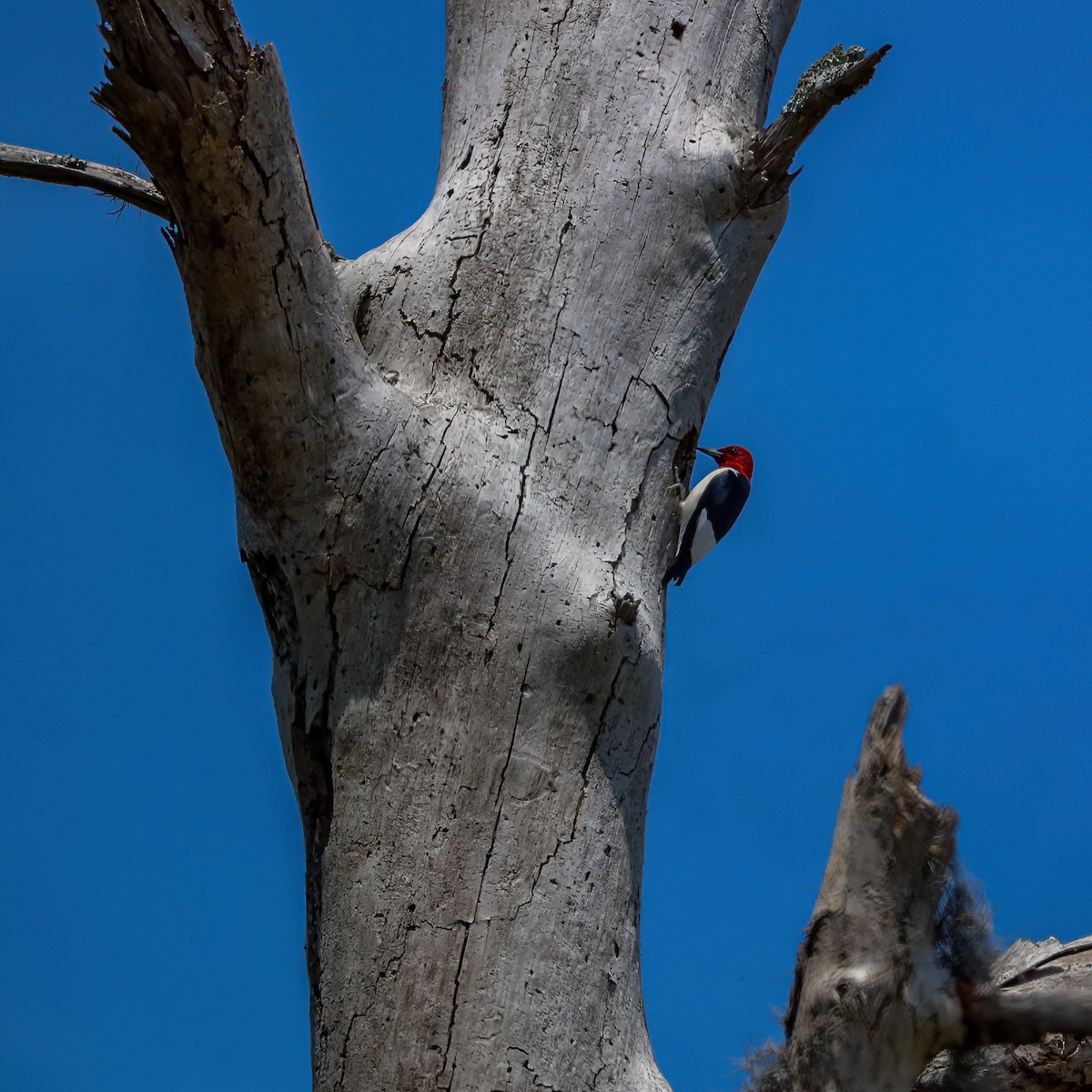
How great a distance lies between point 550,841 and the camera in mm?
1532

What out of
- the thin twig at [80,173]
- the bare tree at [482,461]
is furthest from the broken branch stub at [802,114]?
the thin twig at [80,173]

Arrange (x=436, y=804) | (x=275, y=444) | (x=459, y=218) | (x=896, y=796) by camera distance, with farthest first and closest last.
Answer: (x=896, y=796)
(x=459, y=218)
(x=275, y=444)
(x=436, y=804)

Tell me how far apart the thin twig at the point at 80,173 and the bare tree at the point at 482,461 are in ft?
1.78

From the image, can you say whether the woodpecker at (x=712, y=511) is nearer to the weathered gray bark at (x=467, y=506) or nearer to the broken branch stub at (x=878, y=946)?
the broken branch stub at (x=878, y=946)

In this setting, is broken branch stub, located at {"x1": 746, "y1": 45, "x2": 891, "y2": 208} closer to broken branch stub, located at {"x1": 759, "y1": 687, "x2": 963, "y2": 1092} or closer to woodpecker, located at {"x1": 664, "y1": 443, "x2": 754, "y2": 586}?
woodpecker, located at {"x1": 664, "y1": 443, "x2": 754, "y2": 586}

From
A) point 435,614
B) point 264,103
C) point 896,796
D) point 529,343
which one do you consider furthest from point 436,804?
point 896,796

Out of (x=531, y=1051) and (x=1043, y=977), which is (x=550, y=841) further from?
(x=1043, y=977)

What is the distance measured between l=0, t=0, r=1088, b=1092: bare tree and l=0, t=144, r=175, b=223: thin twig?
0.54 m

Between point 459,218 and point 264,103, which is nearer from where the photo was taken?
point 264,103

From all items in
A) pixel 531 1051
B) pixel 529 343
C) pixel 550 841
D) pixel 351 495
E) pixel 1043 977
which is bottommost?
pixel 531 1051

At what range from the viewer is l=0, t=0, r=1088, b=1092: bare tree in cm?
147

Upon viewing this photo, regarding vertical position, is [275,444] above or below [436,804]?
above

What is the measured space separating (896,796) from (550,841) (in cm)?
180

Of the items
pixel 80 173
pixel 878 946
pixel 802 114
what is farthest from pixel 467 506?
pixel 878 946
